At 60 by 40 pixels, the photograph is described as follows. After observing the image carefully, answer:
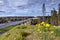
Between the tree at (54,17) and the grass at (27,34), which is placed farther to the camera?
the tree at (54,17)

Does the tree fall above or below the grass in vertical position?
above

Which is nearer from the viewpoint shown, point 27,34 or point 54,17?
point 27,34

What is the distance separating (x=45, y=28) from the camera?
139 inches

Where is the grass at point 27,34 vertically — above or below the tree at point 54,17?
below

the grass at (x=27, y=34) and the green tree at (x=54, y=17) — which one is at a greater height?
the green tree at (x=54, y=17)

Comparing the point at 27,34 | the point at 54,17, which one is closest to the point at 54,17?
the point at 54,17

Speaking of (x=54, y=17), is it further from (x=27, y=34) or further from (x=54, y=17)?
(x=27, y=34)

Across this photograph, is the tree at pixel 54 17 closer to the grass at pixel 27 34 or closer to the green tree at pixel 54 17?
the green tree at pixel 54 17

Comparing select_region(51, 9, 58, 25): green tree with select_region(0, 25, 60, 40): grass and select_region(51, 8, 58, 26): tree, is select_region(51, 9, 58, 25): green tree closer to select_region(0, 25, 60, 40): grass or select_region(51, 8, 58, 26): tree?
select_region(51, 8, 58, 26): tree

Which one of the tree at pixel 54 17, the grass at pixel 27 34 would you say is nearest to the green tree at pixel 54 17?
the tree at pixel 54 17

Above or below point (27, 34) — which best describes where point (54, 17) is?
above

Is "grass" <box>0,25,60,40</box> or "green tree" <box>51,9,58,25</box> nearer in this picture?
"grass" <box>0,25,60,40</box>

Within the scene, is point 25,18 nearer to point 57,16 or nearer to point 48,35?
point 57,16

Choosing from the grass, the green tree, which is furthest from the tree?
the grass
